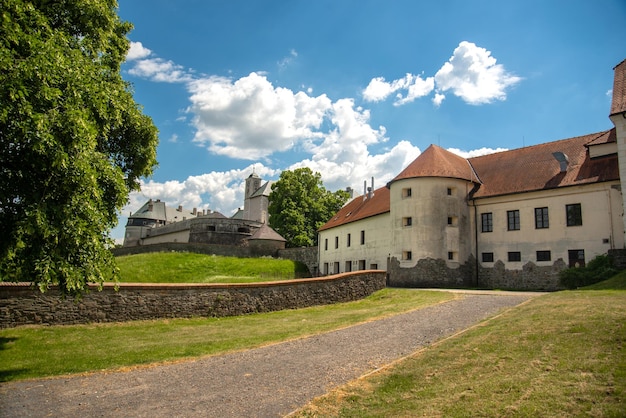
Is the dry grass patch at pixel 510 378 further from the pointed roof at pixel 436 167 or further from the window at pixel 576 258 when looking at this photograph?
the pointed roof at pixel 436 167

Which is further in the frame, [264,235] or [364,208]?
[264,235]

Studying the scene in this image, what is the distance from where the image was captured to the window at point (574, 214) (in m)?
24.5

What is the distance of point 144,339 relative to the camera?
11.7 metres

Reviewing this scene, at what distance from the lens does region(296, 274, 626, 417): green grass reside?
5008 millimetres

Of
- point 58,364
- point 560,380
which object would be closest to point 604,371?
point 560,380

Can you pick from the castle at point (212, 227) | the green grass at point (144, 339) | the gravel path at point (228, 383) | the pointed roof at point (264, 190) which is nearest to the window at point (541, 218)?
the green grass at point (144, 339)

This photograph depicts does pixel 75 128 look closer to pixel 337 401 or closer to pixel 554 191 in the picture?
pixel 337 401

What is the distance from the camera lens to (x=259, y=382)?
7.36 metres

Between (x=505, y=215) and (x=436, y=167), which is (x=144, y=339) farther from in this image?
(x=505, y=215)

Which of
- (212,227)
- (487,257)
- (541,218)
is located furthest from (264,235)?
(541,218)

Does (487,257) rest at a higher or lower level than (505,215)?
lower

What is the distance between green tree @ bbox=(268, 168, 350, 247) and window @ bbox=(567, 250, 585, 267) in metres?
32.4

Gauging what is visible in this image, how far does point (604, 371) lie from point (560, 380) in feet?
1.88

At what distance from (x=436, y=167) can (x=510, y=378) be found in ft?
80.6
